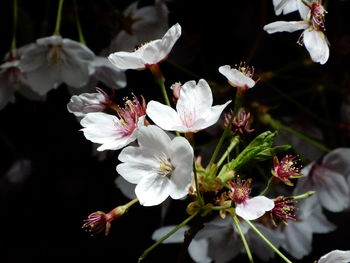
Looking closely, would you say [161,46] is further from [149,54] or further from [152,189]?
[152,189]

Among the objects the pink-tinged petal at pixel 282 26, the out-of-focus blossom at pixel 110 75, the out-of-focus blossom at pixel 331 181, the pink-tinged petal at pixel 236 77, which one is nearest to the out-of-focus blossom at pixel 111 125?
the pink-tinged petal at pixel 236 77

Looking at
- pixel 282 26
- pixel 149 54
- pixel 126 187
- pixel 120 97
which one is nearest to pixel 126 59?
pixel 149 54

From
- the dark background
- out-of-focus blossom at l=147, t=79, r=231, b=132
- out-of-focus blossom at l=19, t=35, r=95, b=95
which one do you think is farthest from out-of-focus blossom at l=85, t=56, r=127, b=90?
out-of-focus blossom at l=147, t=79, r=231, b=132

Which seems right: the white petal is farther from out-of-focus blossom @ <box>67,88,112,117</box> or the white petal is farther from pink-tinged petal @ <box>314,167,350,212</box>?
pink-tinged petal @ <box>314,167,350,212</box>

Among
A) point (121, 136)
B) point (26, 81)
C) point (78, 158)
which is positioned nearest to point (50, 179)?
point (78, 158)

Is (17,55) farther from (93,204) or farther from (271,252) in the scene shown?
(271,252)
